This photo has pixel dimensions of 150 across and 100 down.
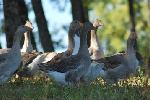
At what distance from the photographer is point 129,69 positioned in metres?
17.6

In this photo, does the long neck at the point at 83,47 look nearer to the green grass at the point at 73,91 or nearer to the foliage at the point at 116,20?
the green grass at the point at 73,91

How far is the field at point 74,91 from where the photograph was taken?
14430 mm

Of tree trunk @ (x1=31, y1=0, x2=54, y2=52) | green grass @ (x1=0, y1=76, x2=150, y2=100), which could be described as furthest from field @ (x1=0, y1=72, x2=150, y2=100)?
tree trunk @ (x1=31, y1=0, x2=54, y2=52)

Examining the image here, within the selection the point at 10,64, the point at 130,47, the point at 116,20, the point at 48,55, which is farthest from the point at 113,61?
the point at 116,20

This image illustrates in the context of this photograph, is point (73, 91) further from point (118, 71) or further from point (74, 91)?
point (118, 71)

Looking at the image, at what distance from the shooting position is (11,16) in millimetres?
24406

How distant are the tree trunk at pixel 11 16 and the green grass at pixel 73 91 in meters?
6.75

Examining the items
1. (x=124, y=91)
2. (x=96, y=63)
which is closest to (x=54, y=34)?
(x=96, y=63)

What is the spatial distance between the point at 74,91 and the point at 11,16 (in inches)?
372

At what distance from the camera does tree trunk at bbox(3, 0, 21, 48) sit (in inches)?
947

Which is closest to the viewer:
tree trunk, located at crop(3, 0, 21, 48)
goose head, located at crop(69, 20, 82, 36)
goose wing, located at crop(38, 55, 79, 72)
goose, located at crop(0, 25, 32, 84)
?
goose, located at crop(0, 25, 32, 84)

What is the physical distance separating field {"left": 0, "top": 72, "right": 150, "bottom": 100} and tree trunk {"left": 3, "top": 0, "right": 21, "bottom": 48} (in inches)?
262

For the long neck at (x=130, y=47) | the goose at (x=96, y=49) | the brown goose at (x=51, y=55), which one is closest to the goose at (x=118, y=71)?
the long neck at (x=130, y=47)

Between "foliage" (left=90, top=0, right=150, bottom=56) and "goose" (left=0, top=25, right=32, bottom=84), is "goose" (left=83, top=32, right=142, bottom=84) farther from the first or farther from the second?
"foliage" (left=90, top=0, right=150, bottom=56)
